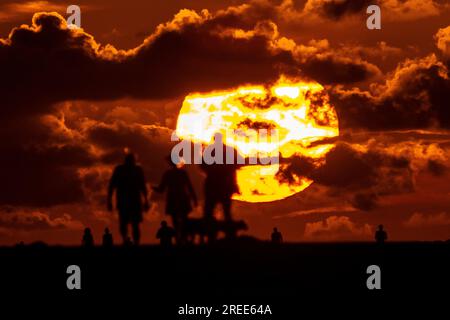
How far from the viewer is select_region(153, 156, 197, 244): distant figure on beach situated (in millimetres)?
43375

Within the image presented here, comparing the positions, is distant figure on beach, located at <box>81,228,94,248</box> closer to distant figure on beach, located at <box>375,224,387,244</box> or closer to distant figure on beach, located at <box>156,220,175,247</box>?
distant figure on beach, located at <box>156,220,175,247</box>

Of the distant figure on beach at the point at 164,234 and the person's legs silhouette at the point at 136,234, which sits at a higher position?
the distant figure on beach at the point at 164,234

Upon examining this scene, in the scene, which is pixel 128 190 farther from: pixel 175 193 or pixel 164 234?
pixel 164 234

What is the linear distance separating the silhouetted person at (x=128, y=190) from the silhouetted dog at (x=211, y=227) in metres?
2.12

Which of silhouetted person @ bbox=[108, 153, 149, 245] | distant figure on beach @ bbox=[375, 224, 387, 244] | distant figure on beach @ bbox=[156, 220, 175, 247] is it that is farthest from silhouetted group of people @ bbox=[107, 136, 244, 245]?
distant figure on beach @ bbox=[375, 224, 387, 244]

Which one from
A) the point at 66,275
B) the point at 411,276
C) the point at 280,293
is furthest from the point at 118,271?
the point at 411,276

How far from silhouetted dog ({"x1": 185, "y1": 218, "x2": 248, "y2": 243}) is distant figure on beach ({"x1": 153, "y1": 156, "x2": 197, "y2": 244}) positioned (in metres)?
0.60

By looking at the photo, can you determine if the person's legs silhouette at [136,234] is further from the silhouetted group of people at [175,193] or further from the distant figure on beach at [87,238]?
the distant figure on beach at [87,238]

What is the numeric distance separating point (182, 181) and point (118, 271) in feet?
16.9

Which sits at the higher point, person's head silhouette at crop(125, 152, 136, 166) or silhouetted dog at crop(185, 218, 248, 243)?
person's head silhouette at crop(125, 152, 136, 166)

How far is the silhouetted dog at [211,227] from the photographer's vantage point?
43.6 meters

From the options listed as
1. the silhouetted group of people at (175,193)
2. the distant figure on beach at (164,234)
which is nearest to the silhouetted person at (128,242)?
the silhouetted group of people at (175,193)

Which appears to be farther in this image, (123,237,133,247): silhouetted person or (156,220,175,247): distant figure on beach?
(156,220,175,247): distant figure on beach
